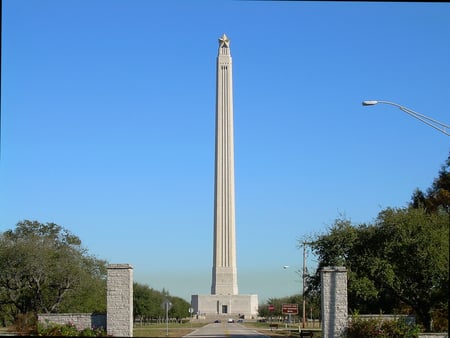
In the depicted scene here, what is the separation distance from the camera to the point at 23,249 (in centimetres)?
4844

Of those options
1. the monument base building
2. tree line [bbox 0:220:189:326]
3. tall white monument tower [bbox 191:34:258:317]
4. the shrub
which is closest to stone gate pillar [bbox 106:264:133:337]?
the shrub

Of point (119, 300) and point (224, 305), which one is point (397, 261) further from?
point (224, 305)

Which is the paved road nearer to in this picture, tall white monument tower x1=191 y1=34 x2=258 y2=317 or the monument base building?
tall white monument tower x1=191 y1=34 x2=258 y2=317

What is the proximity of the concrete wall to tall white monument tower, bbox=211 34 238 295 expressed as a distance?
92.6 meters

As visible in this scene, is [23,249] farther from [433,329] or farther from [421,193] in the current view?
[421,193]

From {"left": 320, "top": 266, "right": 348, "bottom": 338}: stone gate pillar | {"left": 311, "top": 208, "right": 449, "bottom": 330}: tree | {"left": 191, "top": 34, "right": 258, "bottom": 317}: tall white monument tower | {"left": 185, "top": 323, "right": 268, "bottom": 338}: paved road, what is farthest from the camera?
{"left": 191, "top": 34, "right": 258, "bottom": 317}: tall white monument tower

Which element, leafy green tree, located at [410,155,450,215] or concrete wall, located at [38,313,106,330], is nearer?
concrete wall, located at [38,313,106,330]

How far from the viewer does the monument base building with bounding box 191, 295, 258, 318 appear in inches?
5177

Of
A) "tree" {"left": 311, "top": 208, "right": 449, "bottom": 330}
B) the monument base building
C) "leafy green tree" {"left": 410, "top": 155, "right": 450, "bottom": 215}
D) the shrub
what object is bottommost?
the monument base building

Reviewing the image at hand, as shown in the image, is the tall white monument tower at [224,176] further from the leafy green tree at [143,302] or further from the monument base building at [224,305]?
the leafy green tree at [143,302]

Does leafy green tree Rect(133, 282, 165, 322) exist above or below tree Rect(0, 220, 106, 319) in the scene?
below

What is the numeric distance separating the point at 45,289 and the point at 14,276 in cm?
257

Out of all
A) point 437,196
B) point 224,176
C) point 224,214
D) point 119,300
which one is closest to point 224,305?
point 224,214

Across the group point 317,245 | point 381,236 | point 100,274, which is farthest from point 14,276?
point 381,236
